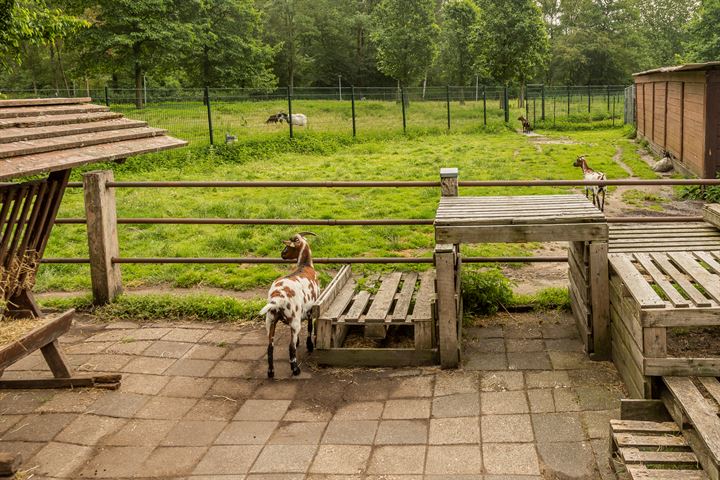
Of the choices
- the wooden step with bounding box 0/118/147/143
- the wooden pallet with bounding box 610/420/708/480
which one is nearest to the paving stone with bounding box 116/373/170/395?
the wooden step with bounding box 0/118/147/143

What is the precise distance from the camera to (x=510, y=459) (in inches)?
165

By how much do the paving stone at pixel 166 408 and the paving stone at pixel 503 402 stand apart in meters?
2.09

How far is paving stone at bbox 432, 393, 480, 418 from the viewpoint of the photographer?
4832 mm

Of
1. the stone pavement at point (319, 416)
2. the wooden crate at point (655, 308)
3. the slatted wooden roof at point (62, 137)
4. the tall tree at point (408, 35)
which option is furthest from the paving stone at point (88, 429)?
the tall tree at point (408, 35)

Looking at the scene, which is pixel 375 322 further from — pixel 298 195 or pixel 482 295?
pixel 298 195

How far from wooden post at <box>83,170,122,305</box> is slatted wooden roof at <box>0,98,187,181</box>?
99cm

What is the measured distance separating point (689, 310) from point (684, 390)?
495 mm

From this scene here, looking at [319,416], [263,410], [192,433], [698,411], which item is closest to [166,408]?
[192,433]

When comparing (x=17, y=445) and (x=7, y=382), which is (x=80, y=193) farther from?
(x=17, y=445)

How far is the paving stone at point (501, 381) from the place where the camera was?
5.20 meters

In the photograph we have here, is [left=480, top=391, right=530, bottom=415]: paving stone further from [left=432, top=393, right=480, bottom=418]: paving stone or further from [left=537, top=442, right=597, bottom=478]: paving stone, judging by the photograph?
[left=537, top=442, right=597, bottom=478]: paving stone

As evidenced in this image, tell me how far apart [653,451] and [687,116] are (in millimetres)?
15258

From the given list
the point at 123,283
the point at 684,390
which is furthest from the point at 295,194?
the point at 684,390

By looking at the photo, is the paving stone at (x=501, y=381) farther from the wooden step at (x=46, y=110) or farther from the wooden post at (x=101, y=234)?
the wooden post at (x=101, y=234)
